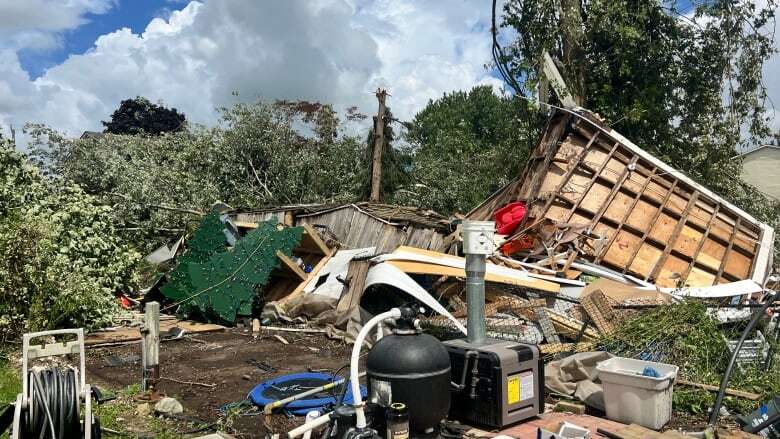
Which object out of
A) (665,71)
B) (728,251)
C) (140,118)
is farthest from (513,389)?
(140,118)

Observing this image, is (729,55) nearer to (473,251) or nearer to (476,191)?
(476,191)

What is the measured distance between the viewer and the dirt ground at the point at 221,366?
5.45 meters

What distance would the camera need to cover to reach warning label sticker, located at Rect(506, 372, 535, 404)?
4922 mm

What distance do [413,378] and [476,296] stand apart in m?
1.31

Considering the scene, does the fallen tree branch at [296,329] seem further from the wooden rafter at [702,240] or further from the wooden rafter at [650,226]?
the wooden rafter at [702,240]

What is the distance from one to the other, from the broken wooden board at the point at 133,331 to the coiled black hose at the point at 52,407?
197 inches

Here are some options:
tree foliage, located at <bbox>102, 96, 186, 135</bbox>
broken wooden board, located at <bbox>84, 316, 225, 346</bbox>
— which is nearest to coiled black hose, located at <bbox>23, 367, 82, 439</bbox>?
broken wooden board, located at <bbox>84, 316, 225, 346</bbox>

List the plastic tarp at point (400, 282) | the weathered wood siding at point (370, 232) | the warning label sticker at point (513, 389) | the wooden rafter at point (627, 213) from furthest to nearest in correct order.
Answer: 1. the weathered wood siding at point (370, 232)
2. the wooden rafter at point (627, 213)
3. the plastic tarp at point (400, 282)
4. the warning label sticker at point (513, 389)

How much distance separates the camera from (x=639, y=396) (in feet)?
16.8

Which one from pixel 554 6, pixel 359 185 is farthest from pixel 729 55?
pixel 359 185

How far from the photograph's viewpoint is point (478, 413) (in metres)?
5.00

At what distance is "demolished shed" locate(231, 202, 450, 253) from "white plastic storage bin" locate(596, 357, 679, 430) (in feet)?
17.3

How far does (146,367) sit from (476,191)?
12.7 meters

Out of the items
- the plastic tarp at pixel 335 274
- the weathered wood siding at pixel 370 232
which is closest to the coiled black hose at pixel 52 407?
the plastic tarp at pixel 335 274
